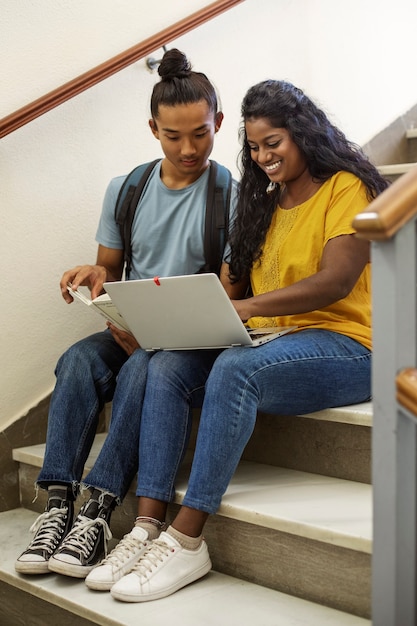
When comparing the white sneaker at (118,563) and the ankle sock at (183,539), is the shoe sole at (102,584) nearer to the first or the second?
the white sneaker at (118,563)

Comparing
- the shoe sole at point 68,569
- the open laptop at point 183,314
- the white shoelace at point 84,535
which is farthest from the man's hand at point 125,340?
the shoe sole at point 68,569

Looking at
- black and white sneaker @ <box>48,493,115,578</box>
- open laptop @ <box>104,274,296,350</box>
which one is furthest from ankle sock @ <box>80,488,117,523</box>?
open laptop @ <box>104,274,296,350</box>

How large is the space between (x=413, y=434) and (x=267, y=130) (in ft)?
2.97

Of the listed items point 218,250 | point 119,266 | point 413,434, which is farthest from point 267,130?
point 413,434

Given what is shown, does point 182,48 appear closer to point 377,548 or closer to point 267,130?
point 267,130

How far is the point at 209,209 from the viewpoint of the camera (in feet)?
6.63

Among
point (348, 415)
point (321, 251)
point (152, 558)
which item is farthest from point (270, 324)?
point (152, 558)

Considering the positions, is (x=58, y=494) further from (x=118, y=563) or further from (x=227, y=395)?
(x=227, y=395)

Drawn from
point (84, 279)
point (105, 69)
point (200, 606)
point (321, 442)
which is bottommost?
point (200, 606)

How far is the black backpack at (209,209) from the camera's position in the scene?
2.01 meters

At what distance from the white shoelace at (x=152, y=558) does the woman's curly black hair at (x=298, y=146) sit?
0.65m

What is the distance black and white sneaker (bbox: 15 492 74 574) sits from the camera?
171 cm

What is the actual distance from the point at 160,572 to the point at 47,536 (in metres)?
0.32

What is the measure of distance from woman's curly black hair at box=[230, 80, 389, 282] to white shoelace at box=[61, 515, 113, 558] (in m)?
0.64
